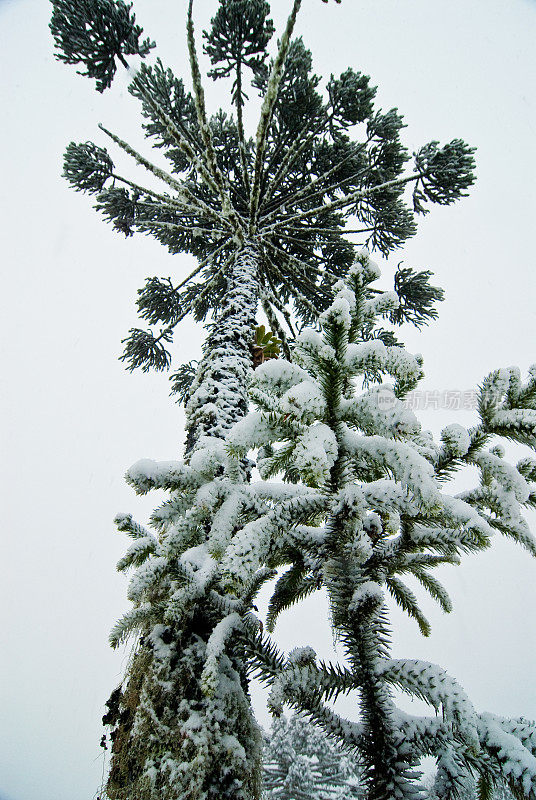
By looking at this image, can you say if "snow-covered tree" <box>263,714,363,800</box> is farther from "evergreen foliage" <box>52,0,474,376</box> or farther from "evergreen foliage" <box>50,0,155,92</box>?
"evergreen foliage" <box>50,0,155,92</box>

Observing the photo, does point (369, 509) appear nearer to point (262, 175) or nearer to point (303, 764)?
point (262, 175)

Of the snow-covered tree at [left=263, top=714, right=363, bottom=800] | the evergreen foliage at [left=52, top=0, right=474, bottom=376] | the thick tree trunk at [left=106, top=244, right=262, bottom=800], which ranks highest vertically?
the evergreen foliage at [left=52, top=0, right=474, bottom=376]

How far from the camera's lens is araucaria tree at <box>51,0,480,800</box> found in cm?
156

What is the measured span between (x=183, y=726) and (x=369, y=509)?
1.32 meters

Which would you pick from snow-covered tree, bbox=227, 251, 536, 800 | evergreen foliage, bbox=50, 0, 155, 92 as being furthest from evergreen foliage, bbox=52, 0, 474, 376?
snow-covered tree, bbox=227, 251, 536, 800

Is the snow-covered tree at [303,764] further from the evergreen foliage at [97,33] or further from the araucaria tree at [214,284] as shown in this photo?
the evergreen foliage at [97,33]

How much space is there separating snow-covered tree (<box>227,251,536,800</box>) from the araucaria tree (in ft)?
1.00

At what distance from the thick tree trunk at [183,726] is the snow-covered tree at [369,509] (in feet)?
1.80

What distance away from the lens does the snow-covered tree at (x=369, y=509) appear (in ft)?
3.45

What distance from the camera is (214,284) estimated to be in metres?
6.67

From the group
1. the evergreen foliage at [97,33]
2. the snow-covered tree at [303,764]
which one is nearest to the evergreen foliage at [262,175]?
the evergreen foliage at [97,33]

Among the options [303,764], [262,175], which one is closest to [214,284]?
[262,175]

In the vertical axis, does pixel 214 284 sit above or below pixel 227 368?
above

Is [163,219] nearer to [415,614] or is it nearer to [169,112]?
[169,112]
